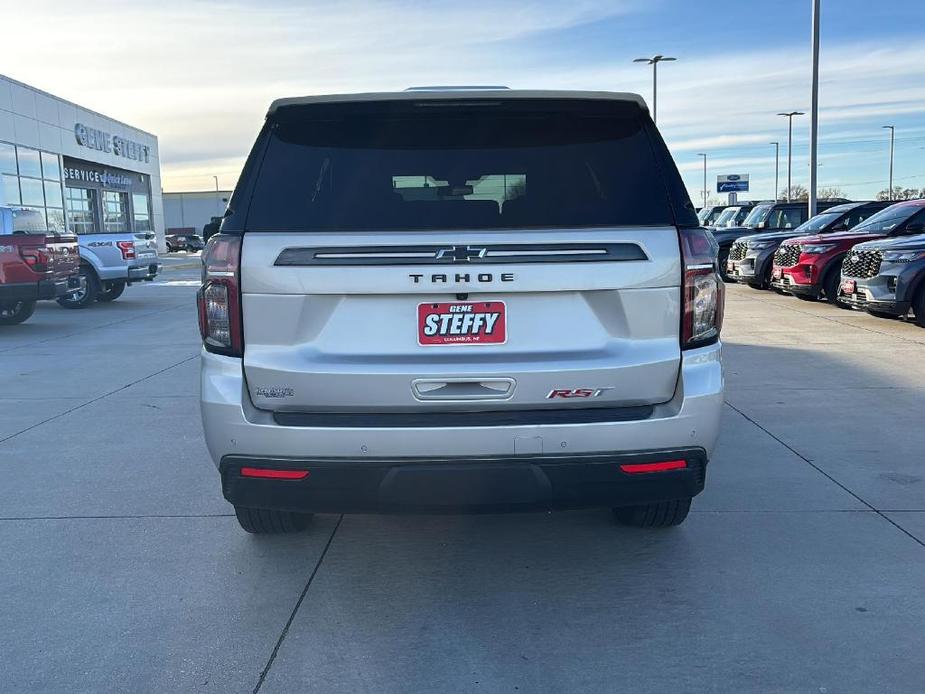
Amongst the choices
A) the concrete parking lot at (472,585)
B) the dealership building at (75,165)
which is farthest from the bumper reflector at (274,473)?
the dealership building at (75,165)

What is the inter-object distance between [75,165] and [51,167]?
5538 millimetres

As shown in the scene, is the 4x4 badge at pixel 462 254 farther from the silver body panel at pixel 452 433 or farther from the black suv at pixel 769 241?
the black suv at pixel 769 241

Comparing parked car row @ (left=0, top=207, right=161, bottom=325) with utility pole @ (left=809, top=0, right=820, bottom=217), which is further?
utility pole @ (left=809, top=0, right=820, bottom=217)

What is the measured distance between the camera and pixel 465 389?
327 centimetres

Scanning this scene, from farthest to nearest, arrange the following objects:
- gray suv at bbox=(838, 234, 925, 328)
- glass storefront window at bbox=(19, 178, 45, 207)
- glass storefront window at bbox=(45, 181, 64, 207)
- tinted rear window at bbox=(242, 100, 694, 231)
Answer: glass storefront window at bbox=(45, 181, 64, 207) → glass storefront window at bbox=(19, 178, 45, 207) → gray suv at bbox=(838, 234, 925, 328) → tinted rear window at bbox=(242, 100, 694, 231)

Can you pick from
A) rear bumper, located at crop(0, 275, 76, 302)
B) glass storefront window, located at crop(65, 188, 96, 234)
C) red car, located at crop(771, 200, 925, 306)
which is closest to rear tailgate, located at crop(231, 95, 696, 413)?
rear bumper, located at crop(0, 275, 76, 302)

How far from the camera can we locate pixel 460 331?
10.7 feet

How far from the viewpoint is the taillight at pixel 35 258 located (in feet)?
43.3

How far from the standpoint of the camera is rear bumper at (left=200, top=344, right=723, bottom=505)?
3223mm

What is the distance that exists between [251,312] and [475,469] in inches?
40.4

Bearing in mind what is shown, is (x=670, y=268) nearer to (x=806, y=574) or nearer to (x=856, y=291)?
(x=806, y=574)

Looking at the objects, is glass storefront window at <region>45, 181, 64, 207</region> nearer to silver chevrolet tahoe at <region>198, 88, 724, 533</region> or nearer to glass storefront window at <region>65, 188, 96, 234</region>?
glass storefront window at <region>65, 188, 96, 234</region>

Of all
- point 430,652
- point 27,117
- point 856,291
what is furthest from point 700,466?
point 27,117

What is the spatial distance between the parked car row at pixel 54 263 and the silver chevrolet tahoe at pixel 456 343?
11319mm
